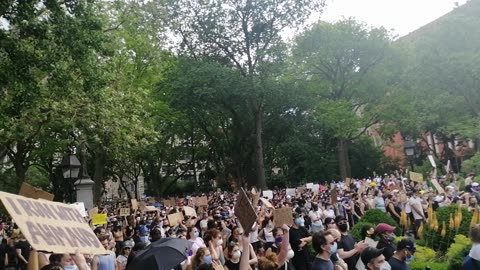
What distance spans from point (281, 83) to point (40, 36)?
24412mm

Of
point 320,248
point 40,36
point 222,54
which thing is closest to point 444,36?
point 222,54

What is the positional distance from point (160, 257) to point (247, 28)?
1314 inches

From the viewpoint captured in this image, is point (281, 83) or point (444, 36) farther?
point (444, 36)

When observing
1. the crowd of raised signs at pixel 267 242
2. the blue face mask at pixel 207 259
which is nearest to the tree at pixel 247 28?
the crowd of raised signs at pixel 267 242

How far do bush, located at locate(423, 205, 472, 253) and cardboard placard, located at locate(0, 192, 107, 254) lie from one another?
9458 mm

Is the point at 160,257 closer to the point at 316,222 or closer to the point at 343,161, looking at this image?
the point at 316,222

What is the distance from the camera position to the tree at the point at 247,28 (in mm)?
37156

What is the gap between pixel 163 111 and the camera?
39.6m

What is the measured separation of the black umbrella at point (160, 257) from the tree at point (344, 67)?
39.4 meters

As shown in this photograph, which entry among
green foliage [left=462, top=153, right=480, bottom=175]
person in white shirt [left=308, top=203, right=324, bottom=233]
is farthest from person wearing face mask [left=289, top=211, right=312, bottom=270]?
green foliage [left=462, top=153, right=480, bottom=175]

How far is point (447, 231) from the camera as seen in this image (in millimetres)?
12867

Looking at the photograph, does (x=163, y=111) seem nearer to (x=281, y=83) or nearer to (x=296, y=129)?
(x=281, y=83)

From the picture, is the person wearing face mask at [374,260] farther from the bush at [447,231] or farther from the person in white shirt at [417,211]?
the person in white shirt at [417,211]

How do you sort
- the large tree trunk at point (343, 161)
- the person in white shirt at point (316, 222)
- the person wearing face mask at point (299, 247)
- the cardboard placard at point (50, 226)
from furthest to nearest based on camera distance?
1. the large tree trunk at point (343, 161)
2. the person in white shirt at point (316, 222)
3. the person wearing face mask at point (299, 247)
4. the cardboard placard at point (50, 226)
